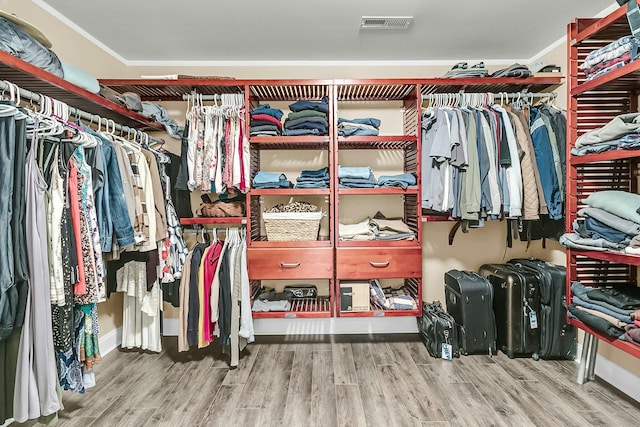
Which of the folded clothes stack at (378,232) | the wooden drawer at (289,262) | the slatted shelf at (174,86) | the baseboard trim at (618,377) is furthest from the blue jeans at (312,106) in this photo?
the baseboard trim at (618,377)

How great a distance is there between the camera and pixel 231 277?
2324 millimetres

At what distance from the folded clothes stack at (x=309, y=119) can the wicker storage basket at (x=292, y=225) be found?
615mm

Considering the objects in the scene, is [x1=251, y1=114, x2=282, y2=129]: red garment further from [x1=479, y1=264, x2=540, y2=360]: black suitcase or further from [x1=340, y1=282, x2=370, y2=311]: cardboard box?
[x1=479, y1=264, x2=540, y2=360]: black suitcase

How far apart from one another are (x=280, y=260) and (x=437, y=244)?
1.44 m

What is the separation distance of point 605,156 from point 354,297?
1.71 m

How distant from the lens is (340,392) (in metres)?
2.00

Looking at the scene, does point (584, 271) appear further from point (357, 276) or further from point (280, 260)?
point (280, 260)

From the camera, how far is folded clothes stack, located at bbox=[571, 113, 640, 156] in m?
1.58

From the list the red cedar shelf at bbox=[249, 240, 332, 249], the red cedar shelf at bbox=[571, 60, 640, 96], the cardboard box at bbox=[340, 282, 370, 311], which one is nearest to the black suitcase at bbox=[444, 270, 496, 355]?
the cardboard box at bbox=[340, 282, 370, 311]

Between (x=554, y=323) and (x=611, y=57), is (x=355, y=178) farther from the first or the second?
(x=554, y=323)

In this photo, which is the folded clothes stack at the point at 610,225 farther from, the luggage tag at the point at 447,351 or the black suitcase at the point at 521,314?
the luggage tag at the point at 447,351

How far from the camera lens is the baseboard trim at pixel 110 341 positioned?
2514 mm

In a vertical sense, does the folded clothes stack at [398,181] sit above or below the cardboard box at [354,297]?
above

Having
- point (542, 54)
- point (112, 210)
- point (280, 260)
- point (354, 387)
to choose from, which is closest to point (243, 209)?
point (280, 260)
